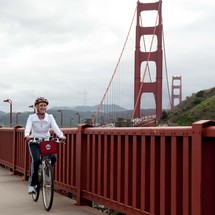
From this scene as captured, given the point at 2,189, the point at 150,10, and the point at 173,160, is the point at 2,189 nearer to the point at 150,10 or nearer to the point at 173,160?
the point at 173,160

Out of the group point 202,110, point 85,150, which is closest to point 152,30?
point 202,110

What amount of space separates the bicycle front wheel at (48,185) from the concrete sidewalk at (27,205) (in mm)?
106

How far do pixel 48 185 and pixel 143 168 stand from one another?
73.4 inches

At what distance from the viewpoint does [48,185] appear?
586cm

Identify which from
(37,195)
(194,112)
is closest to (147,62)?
(194,112)

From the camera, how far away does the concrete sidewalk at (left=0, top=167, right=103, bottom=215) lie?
581cm

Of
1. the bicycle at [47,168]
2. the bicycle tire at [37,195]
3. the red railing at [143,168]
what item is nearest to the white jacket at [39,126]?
the bicycle at [47,168]

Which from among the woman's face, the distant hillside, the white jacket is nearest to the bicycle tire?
the white jacket

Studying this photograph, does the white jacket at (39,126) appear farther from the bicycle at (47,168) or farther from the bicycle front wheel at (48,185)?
the bicycle front wheel at (48,185)

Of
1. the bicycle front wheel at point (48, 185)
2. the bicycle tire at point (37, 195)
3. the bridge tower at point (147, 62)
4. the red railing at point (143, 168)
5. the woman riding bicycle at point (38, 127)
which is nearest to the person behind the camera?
the red railing at point (143, 168)

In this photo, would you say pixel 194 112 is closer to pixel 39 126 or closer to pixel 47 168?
pixel 39 126

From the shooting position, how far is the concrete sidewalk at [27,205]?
5.81m

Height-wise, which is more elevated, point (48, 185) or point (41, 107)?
point (41, 107)

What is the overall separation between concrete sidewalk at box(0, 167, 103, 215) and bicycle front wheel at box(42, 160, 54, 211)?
0.35 feet
